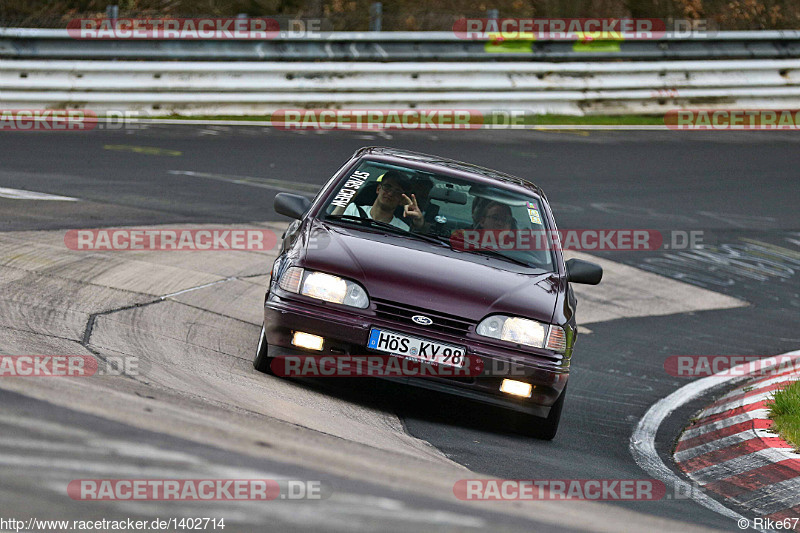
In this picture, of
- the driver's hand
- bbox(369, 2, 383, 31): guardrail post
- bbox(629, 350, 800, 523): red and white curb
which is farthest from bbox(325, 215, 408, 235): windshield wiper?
bbox(369, 2, 383, 31): guardrail post

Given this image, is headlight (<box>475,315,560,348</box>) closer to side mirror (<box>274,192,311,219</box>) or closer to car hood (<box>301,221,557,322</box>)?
car hood (<box>301,221,557,322</box>)

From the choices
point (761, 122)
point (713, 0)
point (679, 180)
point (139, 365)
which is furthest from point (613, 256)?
point (713, 0)

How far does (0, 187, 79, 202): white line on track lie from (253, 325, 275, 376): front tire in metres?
5.20

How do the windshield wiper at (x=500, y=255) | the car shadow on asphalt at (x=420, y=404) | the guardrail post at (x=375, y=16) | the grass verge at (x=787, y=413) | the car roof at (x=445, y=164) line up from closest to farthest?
1. the car shadow on asphalt at (x=420, y=404)
2. the grass verge at (x=787, y=413)
3. the windshield wiper at (x=500, y=255)
4. the car roof at (x=445, y=164)
5. the guardrail post at (x=375, y=16)

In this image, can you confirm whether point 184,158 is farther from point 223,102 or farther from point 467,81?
point 467,81

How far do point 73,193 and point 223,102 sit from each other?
253 inches

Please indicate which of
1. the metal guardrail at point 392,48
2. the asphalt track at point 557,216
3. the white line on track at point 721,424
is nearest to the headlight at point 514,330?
the asphalt track at point 557,216

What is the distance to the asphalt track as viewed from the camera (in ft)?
14.8

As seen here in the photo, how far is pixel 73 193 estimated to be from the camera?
11.9m

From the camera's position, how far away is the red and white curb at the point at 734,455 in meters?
6.20

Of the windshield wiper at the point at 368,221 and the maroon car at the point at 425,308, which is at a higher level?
the windshield wiper at the point at 368,221

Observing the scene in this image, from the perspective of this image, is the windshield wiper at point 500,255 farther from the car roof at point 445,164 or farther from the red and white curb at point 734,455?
the red and white curb at point 734,455

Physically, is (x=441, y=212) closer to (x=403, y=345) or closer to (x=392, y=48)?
(x=403, y=345)

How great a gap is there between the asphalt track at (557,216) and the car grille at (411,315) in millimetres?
486
